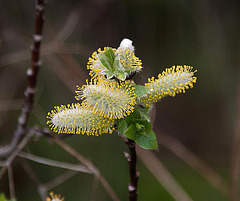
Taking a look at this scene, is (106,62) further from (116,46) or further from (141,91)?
(116,46)

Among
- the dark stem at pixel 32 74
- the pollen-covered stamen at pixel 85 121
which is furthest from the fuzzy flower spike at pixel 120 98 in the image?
the dark stem at pixel 32 74

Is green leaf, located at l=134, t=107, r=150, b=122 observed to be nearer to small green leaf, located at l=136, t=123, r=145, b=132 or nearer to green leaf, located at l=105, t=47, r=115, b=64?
small green leaf, located at l=136, t=123, r=145, b=132

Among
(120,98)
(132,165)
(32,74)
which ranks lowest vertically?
(132,165)

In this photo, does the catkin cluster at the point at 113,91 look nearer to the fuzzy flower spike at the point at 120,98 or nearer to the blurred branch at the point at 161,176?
the fuzzy flower spike at the point at 120,98

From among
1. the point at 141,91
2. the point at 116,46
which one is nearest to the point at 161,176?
the point at 141,91

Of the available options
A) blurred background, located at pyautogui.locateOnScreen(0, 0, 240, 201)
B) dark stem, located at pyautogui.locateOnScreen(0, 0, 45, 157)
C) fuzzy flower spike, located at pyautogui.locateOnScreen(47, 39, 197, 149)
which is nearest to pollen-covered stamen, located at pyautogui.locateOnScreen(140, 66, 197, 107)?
fuzzy flower spike, located at pyautogui.locateOnScreen(47, 39, 197, 149)

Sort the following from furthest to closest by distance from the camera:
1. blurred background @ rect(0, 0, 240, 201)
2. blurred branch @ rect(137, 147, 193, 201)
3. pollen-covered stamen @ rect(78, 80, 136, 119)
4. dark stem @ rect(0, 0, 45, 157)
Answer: blurred background @ rect(0, 0, 240, 201) → blurred branch @ rect(137, 147, 193, 201) → dark stem @ rect(0, 0, 45, 157) → pollen-covered stamen @ rect(78, 80, 136, 119)
